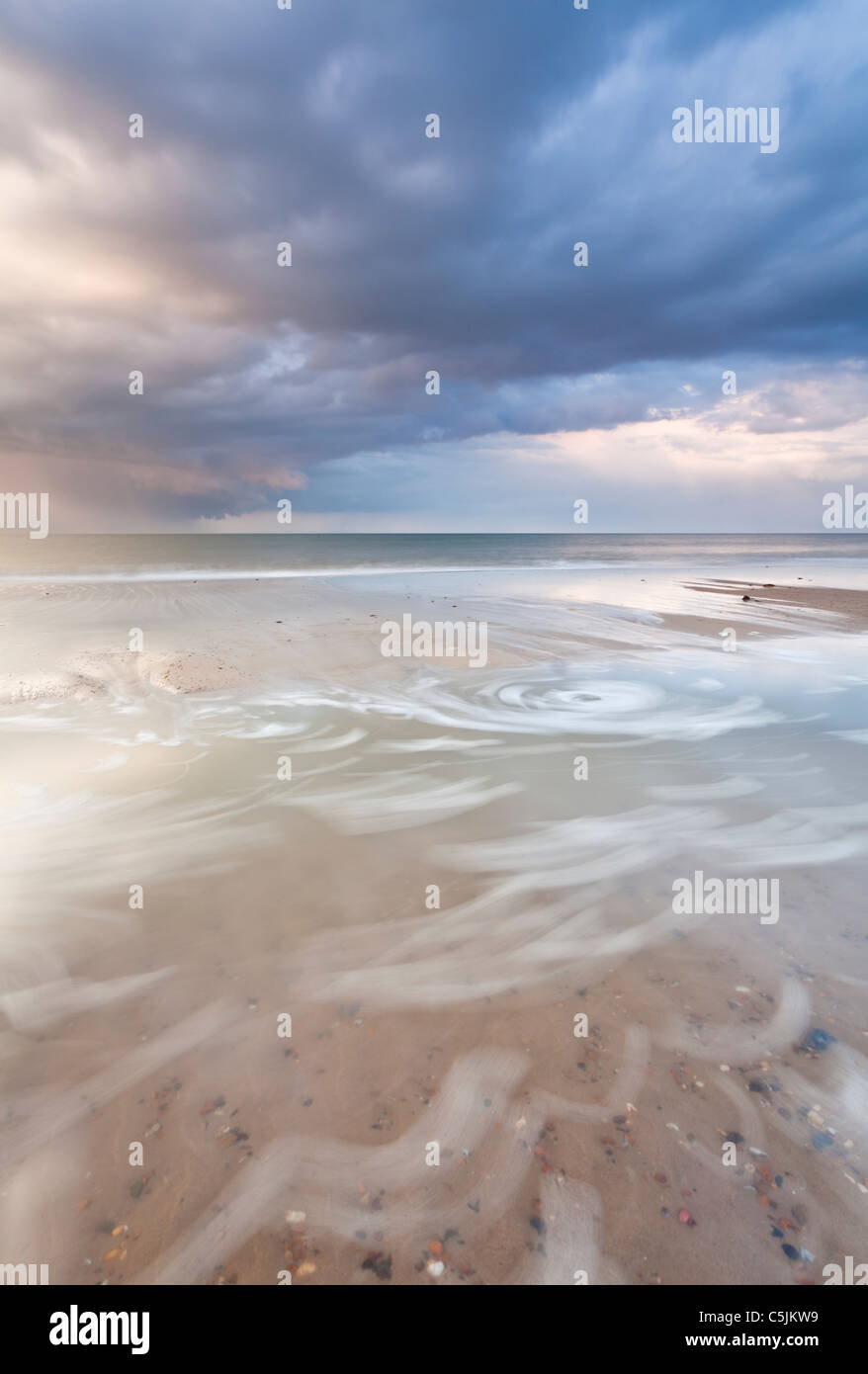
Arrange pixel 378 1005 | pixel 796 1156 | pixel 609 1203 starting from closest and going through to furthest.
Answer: pixel 609 1203, pixel 796 1156, pixel 378 1005

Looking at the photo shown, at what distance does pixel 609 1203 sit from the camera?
243cm

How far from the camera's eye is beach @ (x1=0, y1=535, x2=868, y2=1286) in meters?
2.38

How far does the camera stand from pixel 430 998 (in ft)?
11.6

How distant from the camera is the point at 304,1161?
2.62 meters

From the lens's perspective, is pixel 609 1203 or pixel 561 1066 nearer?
pixel 609 1203

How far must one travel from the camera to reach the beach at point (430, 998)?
2.38 m
